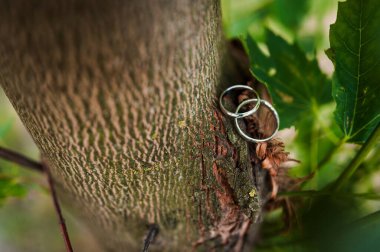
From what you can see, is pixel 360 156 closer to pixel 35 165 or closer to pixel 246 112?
pixel 246 112

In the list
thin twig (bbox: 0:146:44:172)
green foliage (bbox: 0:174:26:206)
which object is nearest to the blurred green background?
green foliage (bbox: 0:174:26:206)

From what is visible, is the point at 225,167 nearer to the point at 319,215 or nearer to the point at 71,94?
the point at 319,215

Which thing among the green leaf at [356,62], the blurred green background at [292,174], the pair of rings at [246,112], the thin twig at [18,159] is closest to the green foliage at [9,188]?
the blurred green background at [292,174]

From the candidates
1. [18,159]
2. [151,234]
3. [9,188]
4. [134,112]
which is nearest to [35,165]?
[18,159]

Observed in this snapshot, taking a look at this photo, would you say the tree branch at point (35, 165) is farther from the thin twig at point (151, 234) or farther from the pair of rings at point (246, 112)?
the pair of rings at point (246, 112)

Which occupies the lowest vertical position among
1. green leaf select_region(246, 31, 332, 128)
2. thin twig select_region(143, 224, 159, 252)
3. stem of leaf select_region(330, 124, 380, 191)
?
thin twig select_region(143, 224, 159, 252)

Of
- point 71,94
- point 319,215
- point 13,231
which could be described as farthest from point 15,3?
point 13,231

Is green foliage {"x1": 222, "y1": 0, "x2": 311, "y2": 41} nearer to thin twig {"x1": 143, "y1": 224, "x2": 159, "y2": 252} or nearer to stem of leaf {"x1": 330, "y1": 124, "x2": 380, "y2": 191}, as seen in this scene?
stem of leaf {"x1": 330, "y1": 124, "x2": 380, "y2": 191}
